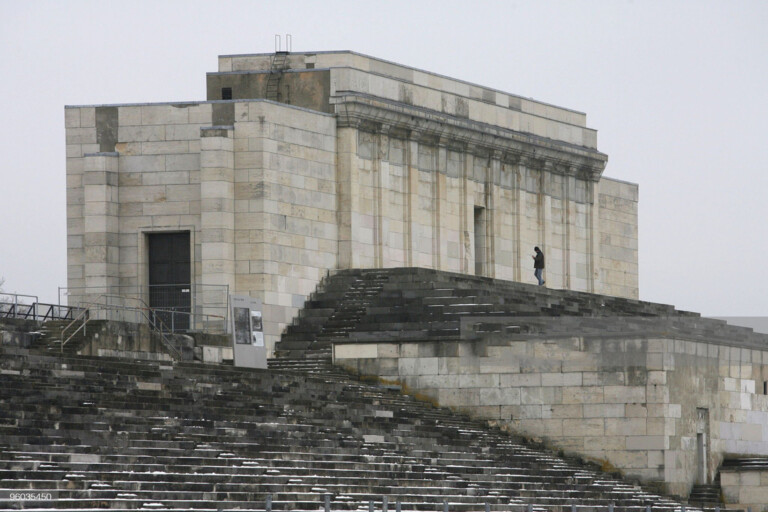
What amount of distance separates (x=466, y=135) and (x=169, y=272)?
41.3 feet

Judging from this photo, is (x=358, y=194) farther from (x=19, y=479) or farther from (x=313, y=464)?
(x=19, y=479)

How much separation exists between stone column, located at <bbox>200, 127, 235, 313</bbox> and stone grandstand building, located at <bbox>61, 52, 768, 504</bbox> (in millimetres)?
54

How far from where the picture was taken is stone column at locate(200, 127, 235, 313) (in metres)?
58.5

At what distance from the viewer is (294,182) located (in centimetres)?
6025

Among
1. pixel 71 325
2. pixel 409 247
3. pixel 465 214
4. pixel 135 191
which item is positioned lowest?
pixel 71 325

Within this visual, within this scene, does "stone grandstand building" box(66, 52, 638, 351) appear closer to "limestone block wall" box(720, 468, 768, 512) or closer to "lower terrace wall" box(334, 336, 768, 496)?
"lower terrace wall" box(334, 336, 768, 496)

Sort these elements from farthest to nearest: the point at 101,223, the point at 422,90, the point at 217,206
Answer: the point at 422,90
the point at 101,223
the point at 217,206

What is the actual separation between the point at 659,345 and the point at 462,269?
16.3 meters

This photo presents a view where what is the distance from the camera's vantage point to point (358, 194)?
2463 inches

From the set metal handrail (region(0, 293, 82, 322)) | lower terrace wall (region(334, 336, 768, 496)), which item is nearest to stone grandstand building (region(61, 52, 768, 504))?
lower terrace wall (region(334, 336, 768, 496))

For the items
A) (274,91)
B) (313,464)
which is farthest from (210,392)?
(274,91)

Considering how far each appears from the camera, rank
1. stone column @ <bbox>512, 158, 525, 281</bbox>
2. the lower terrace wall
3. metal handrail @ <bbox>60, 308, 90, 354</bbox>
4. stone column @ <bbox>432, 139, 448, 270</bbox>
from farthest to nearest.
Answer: stone column @ <bbox>512, 158, 525, 281</bbox>
stone column @ <bbox>432, 139, 448, 270</bbox>
the lower terrace wall
metal handrail @ <bbox>60, 308, 90, 354</bbox>

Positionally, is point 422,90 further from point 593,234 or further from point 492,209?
point 593,234

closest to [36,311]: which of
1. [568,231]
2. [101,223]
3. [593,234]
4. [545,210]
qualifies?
[101,223]
